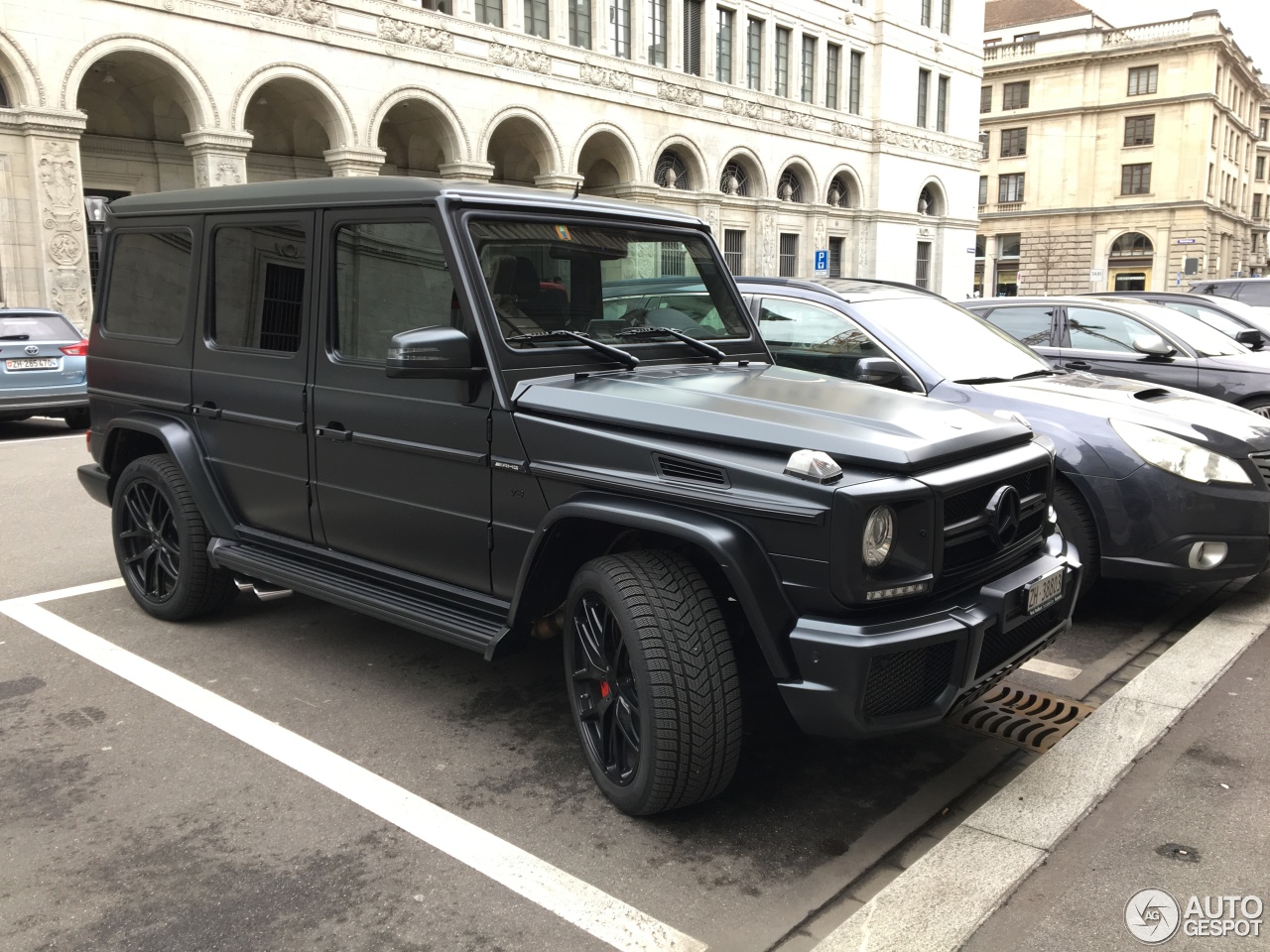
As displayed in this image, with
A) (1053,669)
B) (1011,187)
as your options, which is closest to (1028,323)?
(1053,669)

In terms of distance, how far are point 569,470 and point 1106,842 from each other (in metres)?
2.01

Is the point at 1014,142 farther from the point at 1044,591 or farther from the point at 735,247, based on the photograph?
the point at 1044,591

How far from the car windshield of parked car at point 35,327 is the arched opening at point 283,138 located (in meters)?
15.6

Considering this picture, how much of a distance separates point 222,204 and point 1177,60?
75.9 meters

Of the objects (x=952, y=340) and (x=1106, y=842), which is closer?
(x=1106, y=842)

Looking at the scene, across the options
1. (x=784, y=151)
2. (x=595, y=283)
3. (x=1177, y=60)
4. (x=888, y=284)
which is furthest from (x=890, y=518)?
(x=1177, y=60)

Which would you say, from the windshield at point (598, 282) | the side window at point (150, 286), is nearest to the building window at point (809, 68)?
the side window at point (150, 286)

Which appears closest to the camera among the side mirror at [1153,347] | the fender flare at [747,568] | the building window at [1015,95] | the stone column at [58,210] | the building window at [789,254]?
the fender flare at [747,568]

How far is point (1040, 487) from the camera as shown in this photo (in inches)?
145

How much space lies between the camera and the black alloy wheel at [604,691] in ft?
10.9

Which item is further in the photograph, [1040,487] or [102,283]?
[102,283]

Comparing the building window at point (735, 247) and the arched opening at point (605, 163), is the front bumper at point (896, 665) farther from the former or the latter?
the building window at point (735, 247)

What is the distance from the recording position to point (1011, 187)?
72812mm

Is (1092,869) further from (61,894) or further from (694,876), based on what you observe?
(61,894)
